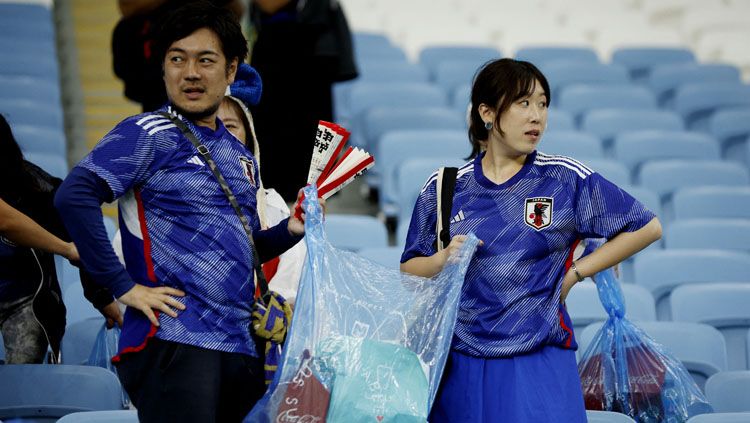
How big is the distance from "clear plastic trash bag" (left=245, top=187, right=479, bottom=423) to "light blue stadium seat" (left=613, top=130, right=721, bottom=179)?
3.84 meters

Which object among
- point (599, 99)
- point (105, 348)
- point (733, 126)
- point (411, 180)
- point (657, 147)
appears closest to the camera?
point (105, 348)

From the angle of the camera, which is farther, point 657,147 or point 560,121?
point 560,121

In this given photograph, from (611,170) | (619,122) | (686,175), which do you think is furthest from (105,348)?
(619,122)

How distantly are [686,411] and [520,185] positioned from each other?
2.84 ft

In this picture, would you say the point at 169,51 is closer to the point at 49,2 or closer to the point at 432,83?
the point at 432,83

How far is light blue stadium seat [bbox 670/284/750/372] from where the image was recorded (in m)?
4.08

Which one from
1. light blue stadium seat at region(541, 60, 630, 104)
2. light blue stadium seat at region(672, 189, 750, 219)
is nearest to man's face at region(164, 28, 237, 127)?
light blue stadium seat at region(672, 189, 750, 219)

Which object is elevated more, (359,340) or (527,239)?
(527,239)

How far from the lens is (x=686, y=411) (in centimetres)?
301

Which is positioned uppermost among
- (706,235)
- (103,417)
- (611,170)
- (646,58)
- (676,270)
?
(646,58)

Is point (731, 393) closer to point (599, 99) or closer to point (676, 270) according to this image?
point (676, 270)

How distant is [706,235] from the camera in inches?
193

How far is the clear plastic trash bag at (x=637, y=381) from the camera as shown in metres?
3.01

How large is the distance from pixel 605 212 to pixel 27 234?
5.15 ft
